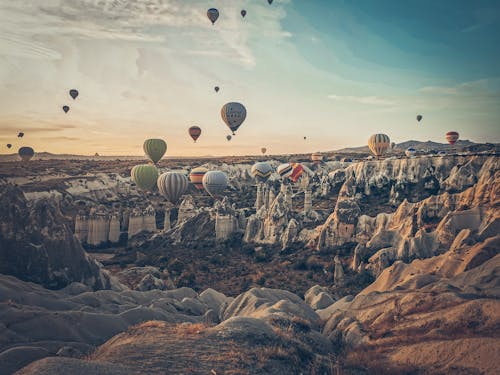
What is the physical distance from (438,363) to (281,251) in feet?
135

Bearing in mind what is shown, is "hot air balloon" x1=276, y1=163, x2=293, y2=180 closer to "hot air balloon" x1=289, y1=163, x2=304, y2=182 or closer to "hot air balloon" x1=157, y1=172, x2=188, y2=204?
"hot air balloon" x1=289, y1=163, x2=304, y2=182

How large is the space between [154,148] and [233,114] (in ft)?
84.7

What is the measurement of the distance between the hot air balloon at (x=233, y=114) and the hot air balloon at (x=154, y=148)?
22162 millimetres

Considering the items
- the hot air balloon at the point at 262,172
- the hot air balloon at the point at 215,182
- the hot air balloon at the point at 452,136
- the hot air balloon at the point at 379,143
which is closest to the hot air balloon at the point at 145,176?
the hot air balloon at the point at 215,182

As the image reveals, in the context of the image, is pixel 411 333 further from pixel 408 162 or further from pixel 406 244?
pixel 408 162

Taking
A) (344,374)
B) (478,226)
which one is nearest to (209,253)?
(478,226)

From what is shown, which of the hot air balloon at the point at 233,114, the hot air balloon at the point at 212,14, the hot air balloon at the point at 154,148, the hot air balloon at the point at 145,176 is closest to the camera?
the hot air balloon at the point at 212,14

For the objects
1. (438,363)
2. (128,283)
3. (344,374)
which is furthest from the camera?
(128,283)

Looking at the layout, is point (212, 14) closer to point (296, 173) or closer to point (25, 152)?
point (296, 173)

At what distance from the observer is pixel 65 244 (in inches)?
1187

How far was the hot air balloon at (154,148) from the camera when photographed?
102137 mm

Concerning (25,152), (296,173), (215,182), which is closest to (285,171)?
(296,173)

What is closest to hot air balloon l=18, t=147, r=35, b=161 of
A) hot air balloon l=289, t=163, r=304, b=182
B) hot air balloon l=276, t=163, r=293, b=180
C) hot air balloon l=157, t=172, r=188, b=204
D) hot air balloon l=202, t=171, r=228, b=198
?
hot air balloon l=202, t=171, r=228, b=198

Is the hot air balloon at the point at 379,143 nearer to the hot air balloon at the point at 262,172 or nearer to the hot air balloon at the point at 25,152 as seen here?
the hot air balloon at the point at 262,172
